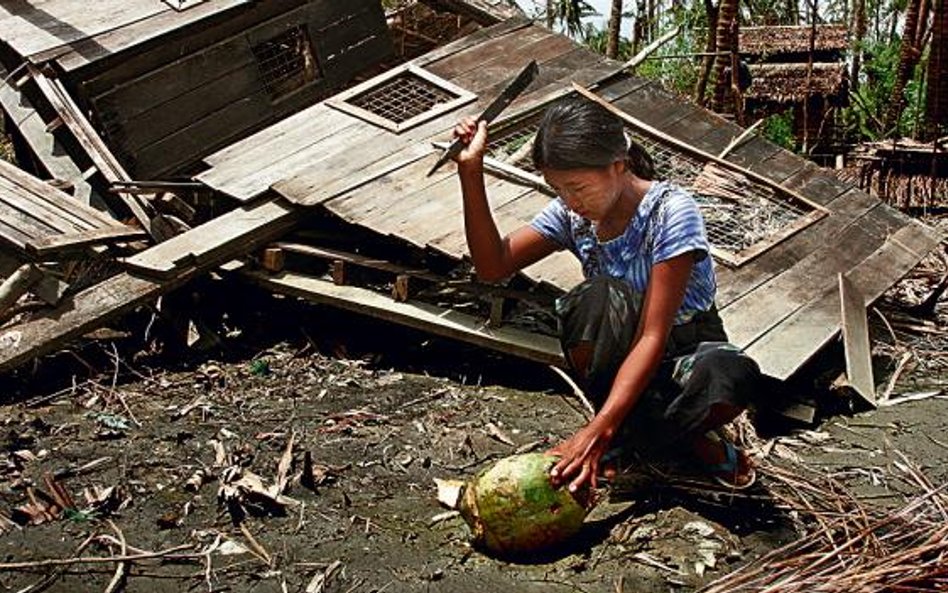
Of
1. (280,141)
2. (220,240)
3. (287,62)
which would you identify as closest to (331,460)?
(220,240)

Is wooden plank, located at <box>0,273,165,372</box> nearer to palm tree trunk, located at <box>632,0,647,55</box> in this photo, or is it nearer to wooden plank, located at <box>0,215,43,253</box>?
wooden plank, located at <box>0,215,43,253</box>

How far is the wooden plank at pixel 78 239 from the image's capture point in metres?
5.28

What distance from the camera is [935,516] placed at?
3777mm

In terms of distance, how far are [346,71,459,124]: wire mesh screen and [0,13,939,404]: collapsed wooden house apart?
0.01 meters

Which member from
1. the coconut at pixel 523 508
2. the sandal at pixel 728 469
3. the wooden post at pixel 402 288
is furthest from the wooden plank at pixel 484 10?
the coconut at pixel 523 508

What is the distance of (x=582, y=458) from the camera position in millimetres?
3479

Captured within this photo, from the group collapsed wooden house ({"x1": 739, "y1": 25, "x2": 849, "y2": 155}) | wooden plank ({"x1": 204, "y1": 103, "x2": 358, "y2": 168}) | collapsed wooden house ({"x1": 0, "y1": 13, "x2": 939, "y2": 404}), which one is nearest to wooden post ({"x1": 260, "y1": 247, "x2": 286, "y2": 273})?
collapsed wooden house ({"x1": 0, "y1": 13, "x2": 939, "y2": 404})

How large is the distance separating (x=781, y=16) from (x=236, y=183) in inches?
629

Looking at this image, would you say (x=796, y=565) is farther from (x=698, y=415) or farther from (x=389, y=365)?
(x=389, y=365)

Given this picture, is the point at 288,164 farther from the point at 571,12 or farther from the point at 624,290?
the point at 571,12

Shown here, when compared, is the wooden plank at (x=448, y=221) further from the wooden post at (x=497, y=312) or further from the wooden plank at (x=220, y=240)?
the wooden plank at (x=220, y=240)

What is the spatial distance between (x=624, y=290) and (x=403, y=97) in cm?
345

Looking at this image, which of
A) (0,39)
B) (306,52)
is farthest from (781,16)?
(0,39)

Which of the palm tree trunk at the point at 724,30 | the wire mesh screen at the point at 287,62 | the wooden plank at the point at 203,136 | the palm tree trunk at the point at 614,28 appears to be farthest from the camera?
the palm tree trunk at the point at 614,28
